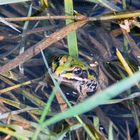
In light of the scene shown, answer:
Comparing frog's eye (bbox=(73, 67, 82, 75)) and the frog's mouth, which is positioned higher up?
frog's eye (bbox=(73, 67, 82, 75))

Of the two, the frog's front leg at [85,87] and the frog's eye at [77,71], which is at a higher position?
the frog's eye at [77,71]

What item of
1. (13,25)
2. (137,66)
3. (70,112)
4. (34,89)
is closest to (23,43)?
(13,25)

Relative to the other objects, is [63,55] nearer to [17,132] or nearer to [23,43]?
[23,43]

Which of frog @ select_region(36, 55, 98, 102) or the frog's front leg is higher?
frog @ select_region(36, 55, 98, 102)

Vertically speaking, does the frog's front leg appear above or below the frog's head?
below
